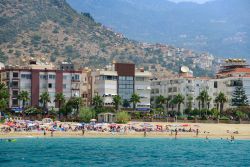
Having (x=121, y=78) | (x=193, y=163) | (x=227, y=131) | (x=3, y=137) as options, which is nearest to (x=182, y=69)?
(x=121, y=78)

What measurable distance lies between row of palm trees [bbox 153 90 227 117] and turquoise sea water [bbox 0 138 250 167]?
49232 millimetres

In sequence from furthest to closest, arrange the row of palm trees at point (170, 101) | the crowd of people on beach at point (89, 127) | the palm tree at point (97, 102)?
the row of palm trees at point (170, 101) < the palm tree at point (97, 102) < the crowd of people on beach at point (89, 127)

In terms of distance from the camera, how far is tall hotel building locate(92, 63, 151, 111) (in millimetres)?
164125

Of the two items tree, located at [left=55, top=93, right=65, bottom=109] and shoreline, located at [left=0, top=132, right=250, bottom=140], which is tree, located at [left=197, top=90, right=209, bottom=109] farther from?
tree, located at [left=55, top=93, right=65, bottom=109]

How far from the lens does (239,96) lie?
573 feet

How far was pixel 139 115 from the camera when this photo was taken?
506ft

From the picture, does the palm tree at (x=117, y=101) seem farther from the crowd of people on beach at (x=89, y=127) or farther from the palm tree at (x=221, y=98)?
the palm tree at (x=221, y=98)

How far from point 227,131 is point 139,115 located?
23.4 m

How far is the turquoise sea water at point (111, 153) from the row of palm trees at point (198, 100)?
49232 millimetres

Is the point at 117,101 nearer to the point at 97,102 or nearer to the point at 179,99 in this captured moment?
the point at 97,102

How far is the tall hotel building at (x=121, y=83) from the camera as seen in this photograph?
538 feet

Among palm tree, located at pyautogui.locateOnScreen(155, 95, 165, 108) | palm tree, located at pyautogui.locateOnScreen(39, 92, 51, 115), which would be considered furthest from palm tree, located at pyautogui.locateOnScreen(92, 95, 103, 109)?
palm tree, located at pyautogui.locateOnScreen(155, 95, 165, 108)

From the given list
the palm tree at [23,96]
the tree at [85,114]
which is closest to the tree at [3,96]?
the palm tree at [23,96]

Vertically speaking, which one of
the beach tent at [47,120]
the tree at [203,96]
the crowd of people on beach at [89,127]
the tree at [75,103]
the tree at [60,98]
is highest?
the tree at [203,96]
